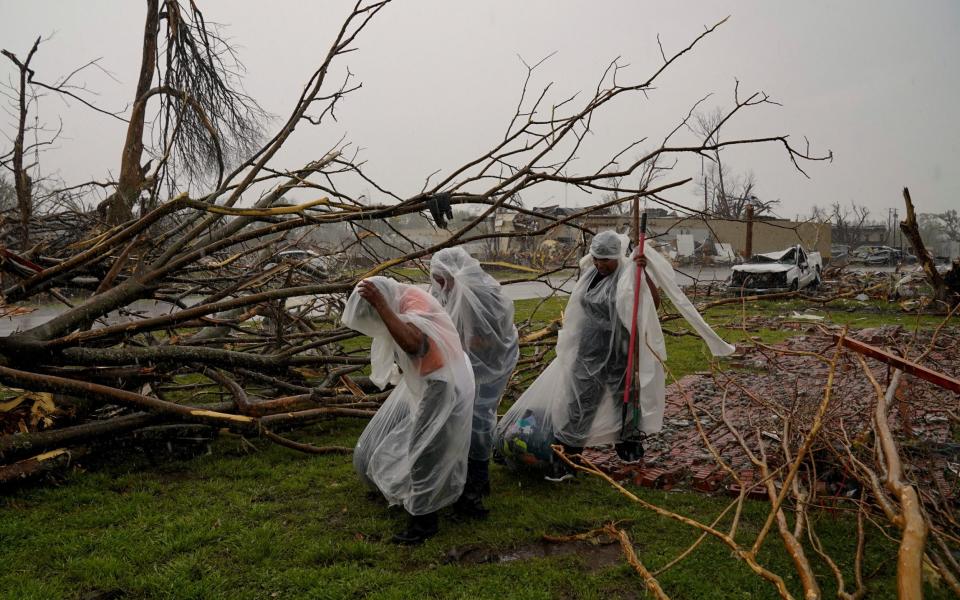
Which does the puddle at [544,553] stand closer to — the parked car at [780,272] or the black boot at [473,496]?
the black boot at [473,496]

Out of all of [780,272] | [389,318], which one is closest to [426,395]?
[389,318]

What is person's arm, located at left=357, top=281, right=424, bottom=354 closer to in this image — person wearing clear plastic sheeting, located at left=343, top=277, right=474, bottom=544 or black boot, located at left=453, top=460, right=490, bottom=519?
person wearing clear plastic sheeting, located at left=343, top=277, right=474, bottom=544

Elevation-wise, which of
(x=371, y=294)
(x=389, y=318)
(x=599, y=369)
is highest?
(x=371, y=294)

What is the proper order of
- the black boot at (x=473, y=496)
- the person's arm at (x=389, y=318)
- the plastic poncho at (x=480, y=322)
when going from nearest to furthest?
the person's arm at (x=389, y=318) < the black boot at (x=473, y=496) < the plastic poncho at (x=480, y=322)

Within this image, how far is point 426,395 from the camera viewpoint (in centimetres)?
311

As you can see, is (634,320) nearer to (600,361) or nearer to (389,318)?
(600,361)

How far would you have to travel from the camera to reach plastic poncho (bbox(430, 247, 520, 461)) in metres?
3.59

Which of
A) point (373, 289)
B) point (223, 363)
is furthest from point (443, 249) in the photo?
point (223, 363)

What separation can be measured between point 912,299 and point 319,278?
42.4 feet

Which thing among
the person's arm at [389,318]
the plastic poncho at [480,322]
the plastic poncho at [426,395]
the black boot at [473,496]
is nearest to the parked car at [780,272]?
the plastic poncho at [480,322]

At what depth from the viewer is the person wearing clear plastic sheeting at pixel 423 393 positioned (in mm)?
3031

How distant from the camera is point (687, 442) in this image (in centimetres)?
468

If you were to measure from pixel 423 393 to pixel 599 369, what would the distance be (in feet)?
4.66

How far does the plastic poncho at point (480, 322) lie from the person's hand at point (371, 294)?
27.8 inches
